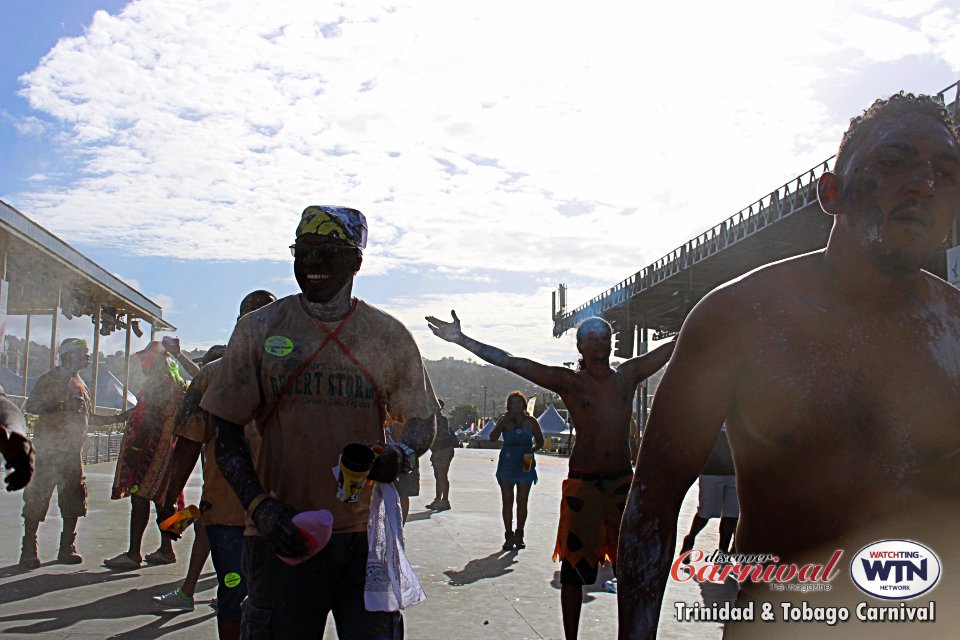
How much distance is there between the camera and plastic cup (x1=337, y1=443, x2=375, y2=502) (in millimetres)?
2838

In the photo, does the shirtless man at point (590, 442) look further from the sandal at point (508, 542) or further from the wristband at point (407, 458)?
the sandal at point (508, 542)

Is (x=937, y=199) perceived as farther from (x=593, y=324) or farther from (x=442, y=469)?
(x=442, y=469)

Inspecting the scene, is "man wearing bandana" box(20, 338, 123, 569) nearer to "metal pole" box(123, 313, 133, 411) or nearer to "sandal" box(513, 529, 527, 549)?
"sandal" box(513, 529, 527, 549)

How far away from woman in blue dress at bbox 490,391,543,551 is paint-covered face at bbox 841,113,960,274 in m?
8.15

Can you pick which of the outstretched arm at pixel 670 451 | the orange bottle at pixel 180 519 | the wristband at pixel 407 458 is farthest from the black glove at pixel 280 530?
the orange bottle at pixel 180 519

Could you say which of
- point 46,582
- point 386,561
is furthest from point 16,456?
point 46,582

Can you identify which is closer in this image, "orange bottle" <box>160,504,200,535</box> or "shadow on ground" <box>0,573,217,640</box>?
"orange bottle" <box>160,504,200,535</box>

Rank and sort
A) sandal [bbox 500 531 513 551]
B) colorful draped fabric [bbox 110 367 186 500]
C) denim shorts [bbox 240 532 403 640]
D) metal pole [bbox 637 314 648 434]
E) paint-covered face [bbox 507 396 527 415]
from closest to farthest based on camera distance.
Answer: denim shorts [bbox 240 532 403 640], colorful draped fabric [bbox 110 367 186 500], sandal [bbox 500 531 513 551], paint-covered face [bbox 507 396 527 415], metal pole [bbox 637 314 648 434]

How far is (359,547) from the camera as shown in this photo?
2.97 m

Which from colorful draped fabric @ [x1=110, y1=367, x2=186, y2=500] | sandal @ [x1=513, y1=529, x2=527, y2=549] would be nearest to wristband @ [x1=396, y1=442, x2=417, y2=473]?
colorful draped fabric @ [x1=110, y1=367, x2=186, y2=500]

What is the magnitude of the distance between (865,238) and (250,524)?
192 cm

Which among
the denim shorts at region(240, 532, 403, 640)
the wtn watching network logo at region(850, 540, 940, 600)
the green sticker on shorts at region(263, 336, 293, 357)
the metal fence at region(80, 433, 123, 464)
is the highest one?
the green sticker on shorts at region(263, 336, 293, 357)

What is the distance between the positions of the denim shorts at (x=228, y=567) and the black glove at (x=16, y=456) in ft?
7.33

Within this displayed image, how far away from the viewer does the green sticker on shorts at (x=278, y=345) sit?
303 cm
